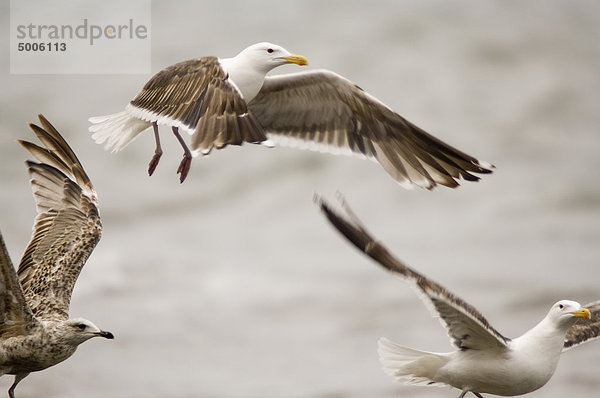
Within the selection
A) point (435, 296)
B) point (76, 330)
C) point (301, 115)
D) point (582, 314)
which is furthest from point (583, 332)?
point (76, 330)

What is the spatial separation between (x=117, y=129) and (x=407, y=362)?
279cm

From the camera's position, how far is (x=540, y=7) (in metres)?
26.4

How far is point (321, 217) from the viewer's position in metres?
22.0

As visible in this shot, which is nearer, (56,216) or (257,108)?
(56,216)

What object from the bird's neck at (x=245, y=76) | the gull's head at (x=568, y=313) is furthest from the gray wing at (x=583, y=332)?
the bird's neck at (x=245, y=76)

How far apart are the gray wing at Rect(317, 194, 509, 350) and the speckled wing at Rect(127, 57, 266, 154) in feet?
3.34

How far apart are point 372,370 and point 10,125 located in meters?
11.6

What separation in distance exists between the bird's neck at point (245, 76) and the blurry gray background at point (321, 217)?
5.54 metres

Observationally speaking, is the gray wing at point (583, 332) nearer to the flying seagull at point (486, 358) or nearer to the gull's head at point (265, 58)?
the flying seagull at point (486, 358)

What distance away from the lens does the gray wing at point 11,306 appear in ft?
20.7

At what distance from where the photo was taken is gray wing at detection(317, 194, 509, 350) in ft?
20.7

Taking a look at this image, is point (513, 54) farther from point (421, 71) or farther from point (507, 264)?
point (507, 264)

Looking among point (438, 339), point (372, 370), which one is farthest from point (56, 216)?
point (438, 339)

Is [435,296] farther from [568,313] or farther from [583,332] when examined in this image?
[583,332]
